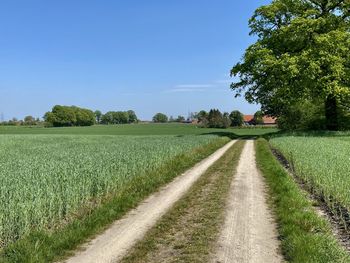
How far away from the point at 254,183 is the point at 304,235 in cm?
794

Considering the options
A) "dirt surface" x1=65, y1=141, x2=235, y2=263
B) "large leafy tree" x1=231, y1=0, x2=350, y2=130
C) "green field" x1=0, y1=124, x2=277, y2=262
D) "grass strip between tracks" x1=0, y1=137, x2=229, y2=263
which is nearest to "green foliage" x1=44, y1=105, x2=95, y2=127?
"large leafy tree" x1=231, y1=0, x2=350, y2=130

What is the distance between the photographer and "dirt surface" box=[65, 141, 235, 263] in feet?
25.8

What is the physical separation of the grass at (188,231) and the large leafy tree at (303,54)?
28.8m

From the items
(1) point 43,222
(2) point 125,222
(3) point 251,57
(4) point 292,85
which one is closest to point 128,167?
(2) point 125,222

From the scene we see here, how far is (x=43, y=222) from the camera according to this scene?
9.41 m

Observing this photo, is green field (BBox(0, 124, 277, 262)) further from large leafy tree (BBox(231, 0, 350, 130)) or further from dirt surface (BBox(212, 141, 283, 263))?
large leafy tree (BBox(231, 0, 350, 130))

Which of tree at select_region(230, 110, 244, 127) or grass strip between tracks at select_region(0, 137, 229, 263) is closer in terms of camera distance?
grass strip between tracks at select_region(0, 137, 229, 263)

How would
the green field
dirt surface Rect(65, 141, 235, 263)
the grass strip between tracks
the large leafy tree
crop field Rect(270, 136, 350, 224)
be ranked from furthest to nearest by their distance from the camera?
the large leafy tree, crop field Rect(270, 136, 350, 224), the green field, dirt surface Rect(65, 141, 235, 263), the grass strip between tracks

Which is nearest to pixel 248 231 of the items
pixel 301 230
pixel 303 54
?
pixel 301 230

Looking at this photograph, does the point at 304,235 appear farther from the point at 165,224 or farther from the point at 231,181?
the point at 231,181

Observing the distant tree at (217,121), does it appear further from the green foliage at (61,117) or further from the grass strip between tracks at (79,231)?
the grass strip between tracks at (79,231)

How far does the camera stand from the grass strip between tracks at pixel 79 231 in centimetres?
770

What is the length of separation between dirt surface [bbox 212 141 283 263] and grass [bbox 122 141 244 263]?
263mm

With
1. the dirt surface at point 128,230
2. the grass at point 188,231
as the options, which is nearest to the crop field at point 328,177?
the grass at point 188,231
